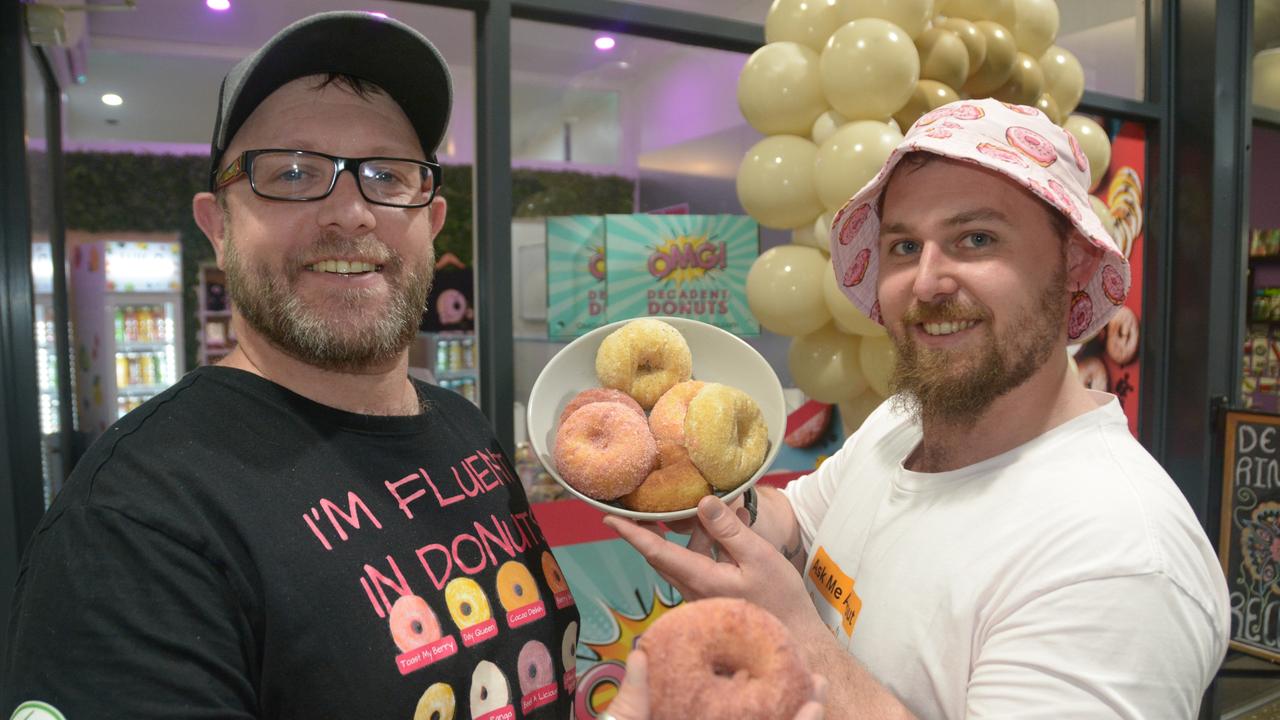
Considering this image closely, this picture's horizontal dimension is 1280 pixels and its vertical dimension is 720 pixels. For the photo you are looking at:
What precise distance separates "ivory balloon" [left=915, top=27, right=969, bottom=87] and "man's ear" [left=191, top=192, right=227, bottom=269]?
6.19 ft

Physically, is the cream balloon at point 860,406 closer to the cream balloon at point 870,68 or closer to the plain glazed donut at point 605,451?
the cream balloon at point 870,68

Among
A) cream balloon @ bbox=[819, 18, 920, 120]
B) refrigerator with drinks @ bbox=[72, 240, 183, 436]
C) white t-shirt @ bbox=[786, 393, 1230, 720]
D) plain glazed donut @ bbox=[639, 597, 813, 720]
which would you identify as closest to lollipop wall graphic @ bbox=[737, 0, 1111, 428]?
cream balloon @ bbox=[819, 18, 920, 120]

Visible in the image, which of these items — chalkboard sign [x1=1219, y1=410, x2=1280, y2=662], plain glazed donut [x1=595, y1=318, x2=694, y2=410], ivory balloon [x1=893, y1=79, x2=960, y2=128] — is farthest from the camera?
chalkboard sign [x1=1219, y1=410, x2=1280, y2=662]

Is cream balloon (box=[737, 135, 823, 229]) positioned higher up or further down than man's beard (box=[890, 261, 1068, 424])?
higher up

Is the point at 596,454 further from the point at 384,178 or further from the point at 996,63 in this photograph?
the point at 996,63

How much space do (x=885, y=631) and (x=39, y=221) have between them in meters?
2.42

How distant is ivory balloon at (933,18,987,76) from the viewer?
225 centimetres

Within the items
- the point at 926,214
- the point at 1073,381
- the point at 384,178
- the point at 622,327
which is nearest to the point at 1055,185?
the point at 926,214

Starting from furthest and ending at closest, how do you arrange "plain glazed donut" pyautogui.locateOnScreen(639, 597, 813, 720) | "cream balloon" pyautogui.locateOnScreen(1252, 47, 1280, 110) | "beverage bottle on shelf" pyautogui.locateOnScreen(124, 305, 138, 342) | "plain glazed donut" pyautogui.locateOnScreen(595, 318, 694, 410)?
1. "beverage bottle on shelf" pyautogui.locateOnScreen(124, 305, 138, 342)
2. "cream balloon" pyautogui.locateOnScreen(1252, 47, 1280, 110)
3. "plain glazed donut" pyautogui.locateOnScreen(595, 318, 694, 410)
4. "plain glazed donut" pyautogui.locateOnScreen(639, 597, 813, 720)

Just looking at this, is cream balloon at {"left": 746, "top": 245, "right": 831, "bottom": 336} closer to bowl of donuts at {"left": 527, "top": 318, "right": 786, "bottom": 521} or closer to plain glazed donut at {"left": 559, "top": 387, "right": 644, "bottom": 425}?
bowl of donuts at {"left": 527, "top": 318, "right": 786, "bottom": 521}

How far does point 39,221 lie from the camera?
2205 millimetres

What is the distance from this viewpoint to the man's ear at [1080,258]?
51.5 inches

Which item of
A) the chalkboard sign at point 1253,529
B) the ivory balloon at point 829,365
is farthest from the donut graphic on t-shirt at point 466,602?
the chalkboard sign at point 1253,529

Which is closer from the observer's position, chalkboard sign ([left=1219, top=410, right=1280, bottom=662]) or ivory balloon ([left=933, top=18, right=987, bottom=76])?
ivory balloon ([left=933, top=18, right=987, bottom=76])
